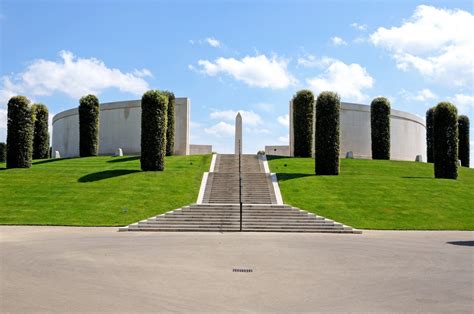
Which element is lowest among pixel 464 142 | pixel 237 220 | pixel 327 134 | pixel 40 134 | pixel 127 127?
pixel 237 220

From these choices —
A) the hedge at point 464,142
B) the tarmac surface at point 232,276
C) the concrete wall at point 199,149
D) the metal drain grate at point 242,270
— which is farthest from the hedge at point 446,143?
the metal drain grate at point 242,270

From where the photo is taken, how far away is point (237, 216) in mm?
23078

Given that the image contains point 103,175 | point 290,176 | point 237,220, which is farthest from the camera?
point 290,176

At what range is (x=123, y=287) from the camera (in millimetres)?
8242

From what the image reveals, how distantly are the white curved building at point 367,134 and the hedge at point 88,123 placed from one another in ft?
69.5

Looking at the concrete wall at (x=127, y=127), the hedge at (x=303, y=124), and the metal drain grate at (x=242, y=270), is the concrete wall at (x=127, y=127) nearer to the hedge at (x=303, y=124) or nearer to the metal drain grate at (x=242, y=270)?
→ the hedge at (x=303, y=124)

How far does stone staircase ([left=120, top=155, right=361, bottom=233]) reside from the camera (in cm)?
2147

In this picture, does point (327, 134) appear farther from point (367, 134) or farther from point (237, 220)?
point (367, 134)

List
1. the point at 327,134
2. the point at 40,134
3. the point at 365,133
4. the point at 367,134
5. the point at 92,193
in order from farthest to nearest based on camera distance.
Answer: the point at 367,134
the point at 365,133
the point at 40,134
the point at 327,134
the point at 92,193

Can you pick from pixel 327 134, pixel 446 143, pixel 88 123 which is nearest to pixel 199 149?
pixel 88 123

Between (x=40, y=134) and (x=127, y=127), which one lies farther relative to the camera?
(x=127, y=127)

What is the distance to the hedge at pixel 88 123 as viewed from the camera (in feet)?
148

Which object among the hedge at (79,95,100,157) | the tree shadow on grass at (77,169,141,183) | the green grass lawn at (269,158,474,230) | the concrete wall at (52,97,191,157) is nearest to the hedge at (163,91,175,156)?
the concrete wall at (52,97,191,157)

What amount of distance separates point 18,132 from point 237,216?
21.9m
